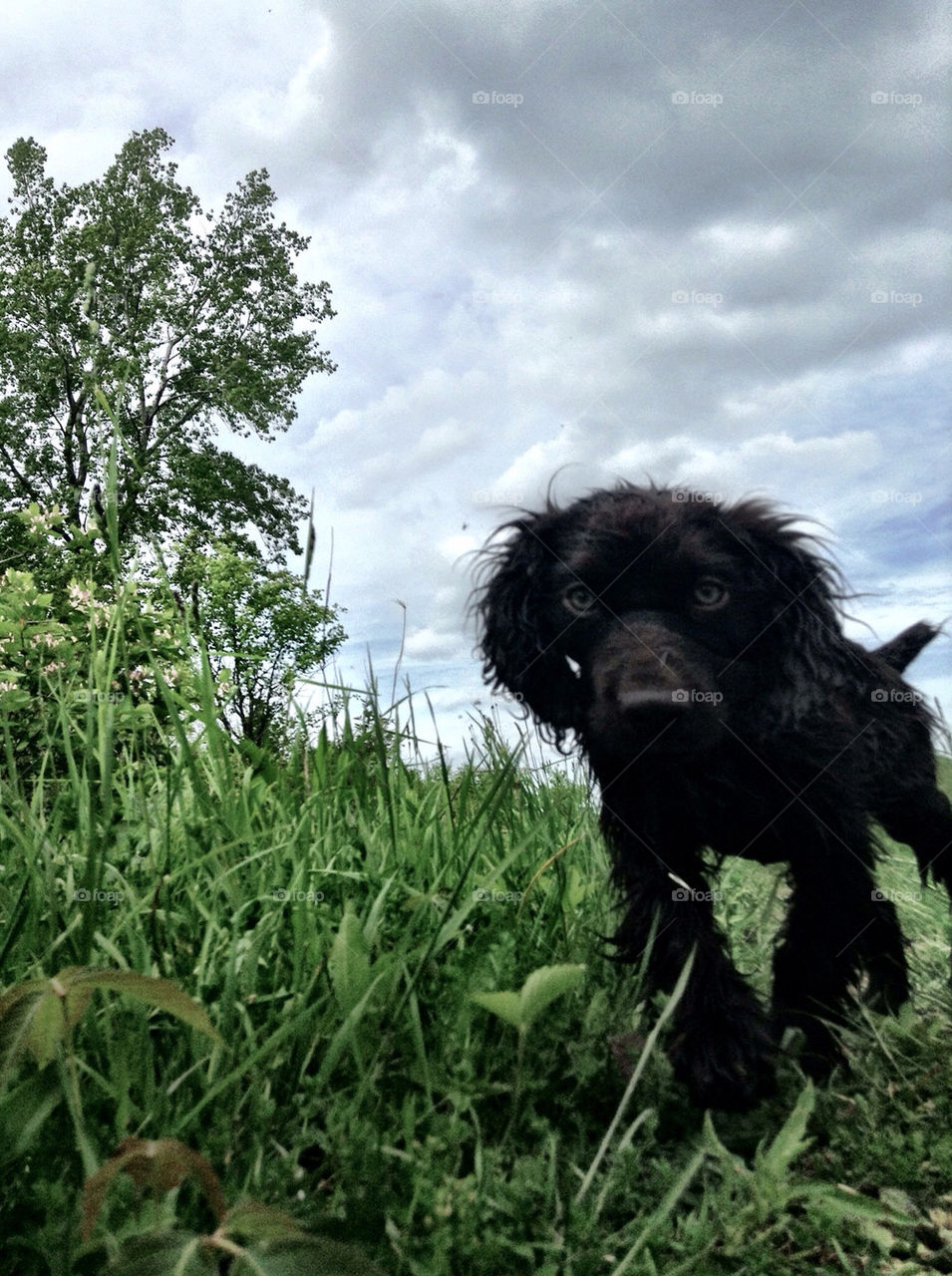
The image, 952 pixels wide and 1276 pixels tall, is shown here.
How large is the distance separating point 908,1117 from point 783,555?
64.1 inches

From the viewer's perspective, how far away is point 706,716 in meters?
2.71

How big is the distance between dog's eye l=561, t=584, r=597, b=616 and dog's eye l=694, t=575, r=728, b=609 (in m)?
0.30

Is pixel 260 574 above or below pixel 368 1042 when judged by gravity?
above

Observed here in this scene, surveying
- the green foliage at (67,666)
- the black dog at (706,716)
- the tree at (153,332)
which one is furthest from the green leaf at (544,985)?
the tree at (153,332)

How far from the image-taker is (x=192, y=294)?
75.3 ft

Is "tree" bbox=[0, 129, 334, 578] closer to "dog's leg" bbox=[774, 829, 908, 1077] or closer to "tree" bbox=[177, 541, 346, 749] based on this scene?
"tree" bbox=[177, 541, 346, 749]

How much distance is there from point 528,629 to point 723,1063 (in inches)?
56.7

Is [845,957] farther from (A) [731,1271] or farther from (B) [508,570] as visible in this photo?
(B) [508,570]

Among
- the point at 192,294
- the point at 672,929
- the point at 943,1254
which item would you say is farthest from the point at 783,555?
the point at 192,294

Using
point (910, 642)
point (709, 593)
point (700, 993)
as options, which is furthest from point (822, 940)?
point (910, 642)

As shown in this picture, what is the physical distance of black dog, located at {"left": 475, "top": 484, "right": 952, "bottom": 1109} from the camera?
2697 mm

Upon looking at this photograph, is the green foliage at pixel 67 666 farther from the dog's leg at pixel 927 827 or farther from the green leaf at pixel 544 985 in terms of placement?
the dog's leg at pixel 927 827

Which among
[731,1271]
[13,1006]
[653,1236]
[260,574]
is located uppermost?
[260,574]

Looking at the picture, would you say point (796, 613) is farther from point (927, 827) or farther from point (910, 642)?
point (927, 827)
